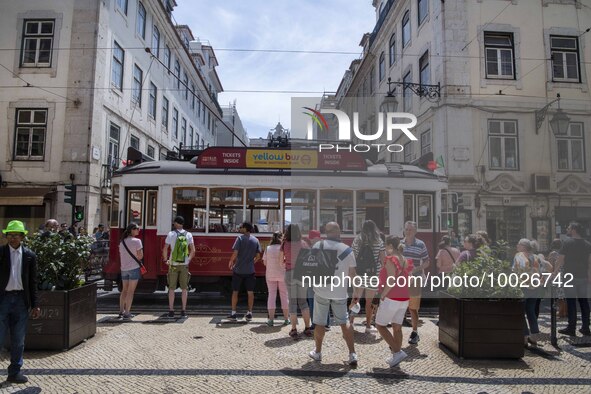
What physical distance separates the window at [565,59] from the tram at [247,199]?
3.74 metres

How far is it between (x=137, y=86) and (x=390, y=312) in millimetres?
19631

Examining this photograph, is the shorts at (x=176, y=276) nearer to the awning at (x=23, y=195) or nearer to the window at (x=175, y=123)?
the awning at (x=23, y=195)

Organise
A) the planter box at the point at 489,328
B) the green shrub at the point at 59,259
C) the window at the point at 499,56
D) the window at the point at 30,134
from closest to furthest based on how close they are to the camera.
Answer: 1. the planter box at the point at 489,328
2. the green shrub at the point at 59,259
3. the window at the point at 499,56
4. the window at the point at 30,134

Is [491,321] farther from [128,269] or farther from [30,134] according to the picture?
[30,134]

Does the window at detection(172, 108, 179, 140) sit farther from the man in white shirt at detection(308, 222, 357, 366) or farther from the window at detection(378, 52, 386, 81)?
the man in white shirt at detection(308, 222, 357, 366)

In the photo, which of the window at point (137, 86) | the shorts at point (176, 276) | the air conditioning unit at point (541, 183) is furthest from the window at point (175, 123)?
the air conditioning unit at point (541, 183)

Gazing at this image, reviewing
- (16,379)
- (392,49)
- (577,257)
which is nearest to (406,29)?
(392,49)

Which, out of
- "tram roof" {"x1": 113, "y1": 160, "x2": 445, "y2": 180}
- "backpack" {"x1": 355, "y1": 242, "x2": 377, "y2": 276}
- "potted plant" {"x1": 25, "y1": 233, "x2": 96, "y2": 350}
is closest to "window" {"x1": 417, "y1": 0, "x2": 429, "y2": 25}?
"tram roof" {"x1": 113, "y1": 160, "x2": 445, "y2": 180}

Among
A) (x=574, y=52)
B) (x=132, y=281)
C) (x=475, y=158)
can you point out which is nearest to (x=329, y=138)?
(x=475, y=158)

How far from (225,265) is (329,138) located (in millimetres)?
3570

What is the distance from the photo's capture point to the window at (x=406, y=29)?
18.1m

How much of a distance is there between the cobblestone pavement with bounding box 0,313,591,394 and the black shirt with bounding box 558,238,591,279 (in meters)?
1.00

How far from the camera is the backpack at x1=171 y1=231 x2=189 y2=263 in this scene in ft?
22.7

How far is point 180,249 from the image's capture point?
274 inches
